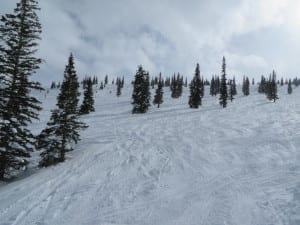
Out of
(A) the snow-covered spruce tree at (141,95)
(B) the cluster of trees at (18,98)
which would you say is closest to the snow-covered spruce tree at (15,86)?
(B) the cluster of trees at (18,98)

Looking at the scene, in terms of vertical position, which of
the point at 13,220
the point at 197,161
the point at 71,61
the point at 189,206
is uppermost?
the point at 71,61

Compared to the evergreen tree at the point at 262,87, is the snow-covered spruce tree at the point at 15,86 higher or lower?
lower

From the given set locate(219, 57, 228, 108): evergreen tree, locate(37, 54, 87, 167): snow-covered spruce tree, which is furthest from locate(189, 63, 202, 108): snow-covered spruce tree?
locate(37, 54, 87, 167): snow-covered spruce tree

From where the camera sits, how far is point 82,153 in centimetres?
1917

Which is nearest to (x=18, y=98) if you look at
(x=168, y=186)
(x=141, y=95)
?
(x=168, y=186)

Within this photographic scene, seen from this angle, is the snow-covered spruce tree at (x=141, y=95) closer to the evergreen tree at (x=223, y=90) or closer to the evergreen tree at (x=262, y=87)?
A: the evergreen tree at (x=223, y=90)

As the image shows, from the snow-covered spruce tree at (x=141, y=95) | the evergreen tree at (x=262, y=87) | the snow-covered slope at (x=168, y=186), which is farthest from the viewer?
the evergreen tree at (x=262, y=87)

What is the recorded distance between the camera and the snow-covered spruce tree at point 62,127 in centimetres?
1769

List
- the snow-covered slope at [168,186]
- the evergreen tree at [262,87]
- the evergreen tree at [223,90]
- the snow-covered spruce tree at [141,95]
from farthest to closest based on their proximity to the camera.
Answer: the evergreen tree at [262,87] → the evergreen tree at [223,90] → the snow-covered spruce tree at [141,95] → the snow-covered slope at [168,186]

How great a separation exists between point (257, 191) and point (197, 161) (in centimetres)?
527

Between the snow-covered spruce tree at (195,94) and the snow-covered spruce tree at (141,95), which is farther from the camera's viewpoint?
the snow-covered spruce tree at (195,94)

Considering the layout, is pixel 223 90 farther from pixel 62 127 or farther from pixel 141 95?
pixel 62 127

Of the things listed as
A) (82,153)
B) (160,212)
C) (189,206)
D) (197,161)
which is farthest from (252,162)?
(82,153)

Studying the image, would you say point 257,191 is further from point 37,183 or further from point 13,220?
point 37,183
